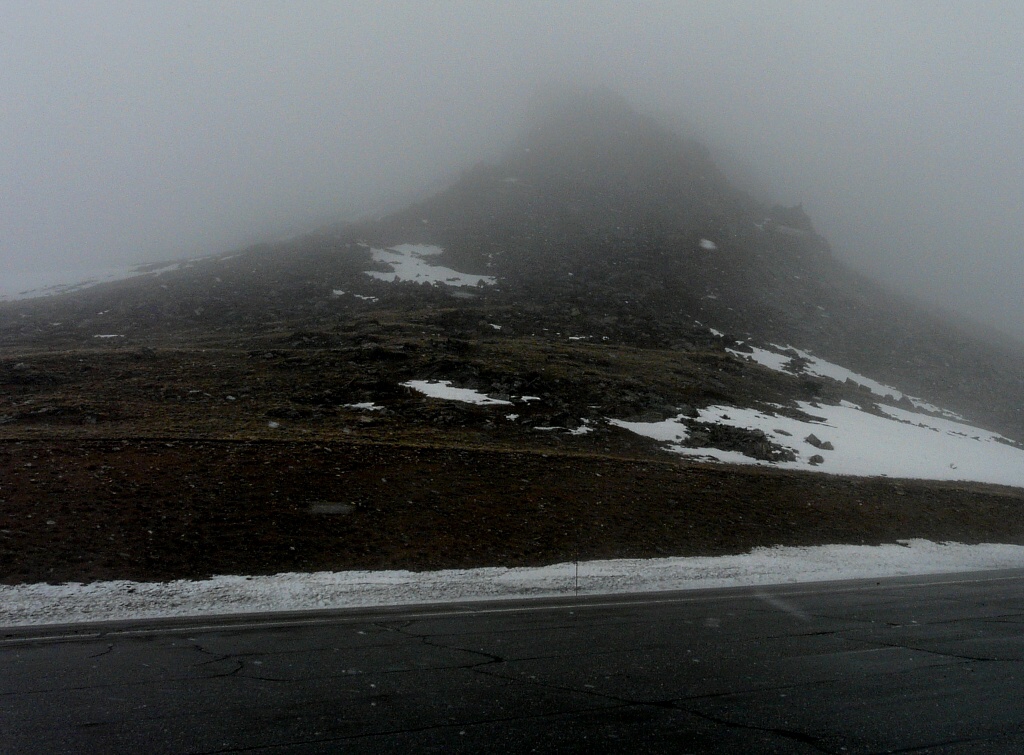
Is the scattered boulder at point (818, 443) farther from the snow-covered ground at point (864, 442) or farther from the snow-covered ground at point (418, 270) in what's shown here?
the snow-covered ground at point (418, 270)

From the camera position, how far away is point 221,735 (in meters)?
5.98

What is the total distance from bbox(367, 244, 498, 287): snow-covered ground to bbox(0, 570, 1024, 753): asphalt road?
58020 millimetres

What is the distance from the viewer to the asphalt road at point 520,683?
606 cm

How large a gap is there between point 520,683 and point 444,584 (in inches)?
224

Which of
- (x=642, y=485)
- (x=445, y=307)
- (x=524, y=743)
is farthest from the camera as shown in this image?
(x=445, y=307)

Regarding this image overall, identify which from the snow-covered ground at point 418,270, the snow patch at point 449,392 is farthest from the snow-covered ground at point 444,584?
the snow-covered ground at point 418,270

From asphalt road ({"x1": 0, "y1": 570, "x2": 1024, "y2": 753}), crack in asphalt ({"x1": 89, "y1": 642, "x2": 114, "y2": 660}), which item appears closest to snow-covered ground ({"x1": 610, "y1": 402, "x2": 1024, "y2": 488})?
→ asphalt road ({"x1": 0, "y1": 570, "x2": 1024, "y2": 753})

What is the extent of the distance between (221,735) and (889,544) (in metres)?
19.9

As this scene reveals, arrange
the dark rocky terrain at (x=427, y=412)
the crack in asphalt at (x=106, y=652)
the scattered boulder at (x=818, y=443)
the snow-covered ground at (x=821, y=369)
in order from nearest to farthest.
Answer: the crack in asphalt at (x=106, y=652), the dark rocky terrain at (x=427, y=412), the scattered boulder at (x=818, y=443), the snow-covered ground at (x=821, y=369)

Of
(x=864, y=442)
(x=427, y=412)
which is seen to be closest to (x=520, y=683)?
(x=427, y=412)

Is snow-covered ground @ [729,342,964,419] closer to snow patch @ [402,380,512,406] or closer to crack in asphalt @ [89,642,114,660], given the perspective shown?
→ snow patch @ [402,380,512,406]

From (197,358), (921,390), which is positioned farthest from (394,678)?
(921,390)

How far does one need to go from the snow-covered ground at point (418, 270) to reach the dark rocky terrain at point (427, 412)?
7.83ft

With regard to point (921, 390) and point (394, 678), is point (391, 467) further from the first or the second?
point (921, 390)
